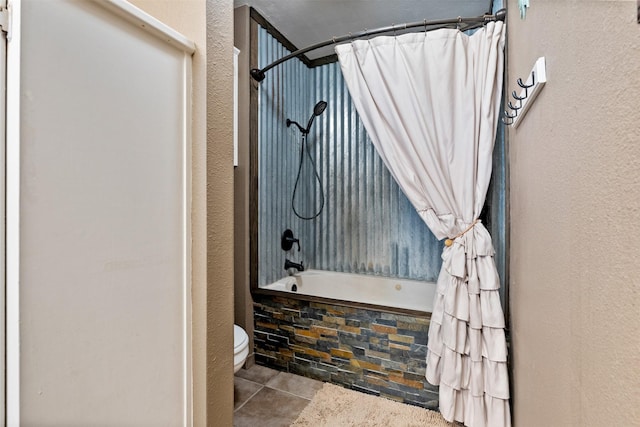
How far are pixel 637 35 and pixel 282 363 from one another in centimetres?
231

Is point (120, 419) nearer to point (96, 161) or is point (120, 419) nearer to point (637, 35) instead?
point (96, 161)

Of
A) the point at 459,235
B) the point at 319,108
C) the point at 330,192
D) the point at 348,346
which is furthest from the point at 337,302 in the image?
the point at 319,108

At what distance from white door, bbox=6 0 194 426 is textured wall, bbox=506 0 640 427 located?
954 mm

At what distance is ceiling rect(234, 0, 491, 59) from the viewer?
2.24 metres

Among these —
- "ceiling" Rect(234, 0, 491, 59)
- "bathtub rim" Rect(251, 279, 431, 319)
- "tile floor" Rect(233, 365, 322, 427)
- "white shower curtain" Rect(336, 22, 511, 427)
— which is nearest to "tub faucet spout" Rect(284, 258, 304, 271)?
"bathtub rim" Rect(251, 279, 431, 319)

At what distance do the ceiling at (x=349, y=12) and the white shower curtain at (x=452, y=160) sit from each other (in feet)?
2.16

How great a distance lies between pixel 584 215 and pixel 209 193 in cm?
92

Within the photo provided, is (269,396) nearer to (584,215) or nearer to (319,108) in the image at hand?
(584,215)

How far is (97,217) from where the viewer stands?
26.1 inches

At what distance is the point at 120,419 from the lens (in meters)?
0.71

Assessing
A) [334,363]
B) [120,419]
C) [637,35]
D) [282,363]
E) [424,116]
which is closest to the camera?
[637,35]

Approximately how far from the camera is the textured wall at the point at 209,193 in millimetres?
860

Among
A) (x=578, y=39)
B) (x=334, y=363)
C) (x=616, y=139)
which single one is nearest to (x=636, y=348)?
(x=616, y=139)

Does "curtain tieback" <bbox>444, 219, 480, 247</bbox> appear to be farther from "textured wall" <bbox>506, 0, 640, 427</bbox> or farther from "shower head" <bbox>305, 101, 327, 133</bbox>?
"shower head" <bbox>305, 101, 327, 133</bbox>
